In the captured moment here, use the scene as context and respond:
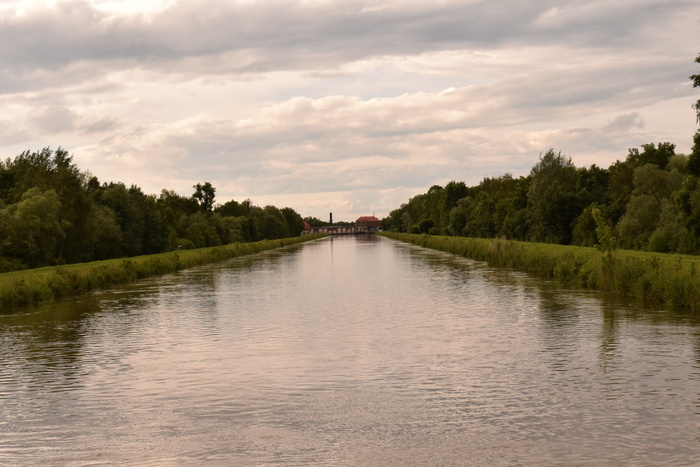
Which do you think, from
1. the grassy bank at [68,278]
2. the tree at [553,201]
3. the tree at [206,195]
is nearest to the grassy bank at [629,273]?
the grassy bank at [68,278]

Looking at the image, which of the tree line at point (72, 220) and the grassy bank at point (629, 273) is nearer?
the grassy bank at point (629, 273)

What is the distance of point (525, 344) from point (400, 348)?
3.62m

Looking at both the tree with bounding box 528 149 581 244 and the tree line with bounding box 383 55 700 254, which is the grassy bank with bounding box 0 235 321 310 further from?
the tree with bounding box 528 149 581 244

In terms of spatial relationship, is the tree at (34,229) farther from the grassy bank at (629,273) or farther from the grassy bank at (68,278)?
the grassy bank at (629,273)

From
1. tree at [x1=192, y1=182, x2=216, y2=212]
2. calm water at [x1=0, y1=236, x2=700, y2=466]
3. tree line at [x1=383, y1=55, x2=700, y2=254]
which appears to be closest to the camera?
calm water at [x1=0, y1=236, x2=700, y2=466]

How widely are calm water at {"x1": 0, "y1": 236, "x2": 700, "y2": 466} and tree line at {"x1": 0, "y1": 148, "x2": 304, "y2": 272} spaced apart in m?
30.0

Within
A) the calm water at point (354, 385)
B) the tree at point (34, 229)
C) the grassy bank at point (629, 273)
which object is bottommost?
the calm water at point (354, 385)

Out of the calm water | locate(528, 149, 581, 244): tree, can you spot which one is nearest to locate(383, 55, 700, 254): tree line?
locate(528, 149, 581, 244): tree

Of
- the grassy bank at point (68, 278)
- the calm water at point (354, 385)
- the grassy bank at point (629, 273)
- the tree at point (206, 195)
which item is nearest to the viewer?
the calm water at point (354, 385)

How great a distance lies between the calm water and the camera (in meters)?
11.9

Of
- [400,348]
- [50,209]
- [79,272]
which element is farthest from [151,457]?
[50,209]

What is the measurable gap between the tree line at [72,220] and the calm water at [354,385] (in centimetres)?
2998

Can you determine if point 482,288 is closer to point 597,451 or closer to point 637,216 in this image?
point 597,451

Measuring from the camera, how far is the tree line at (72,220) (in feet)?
196
